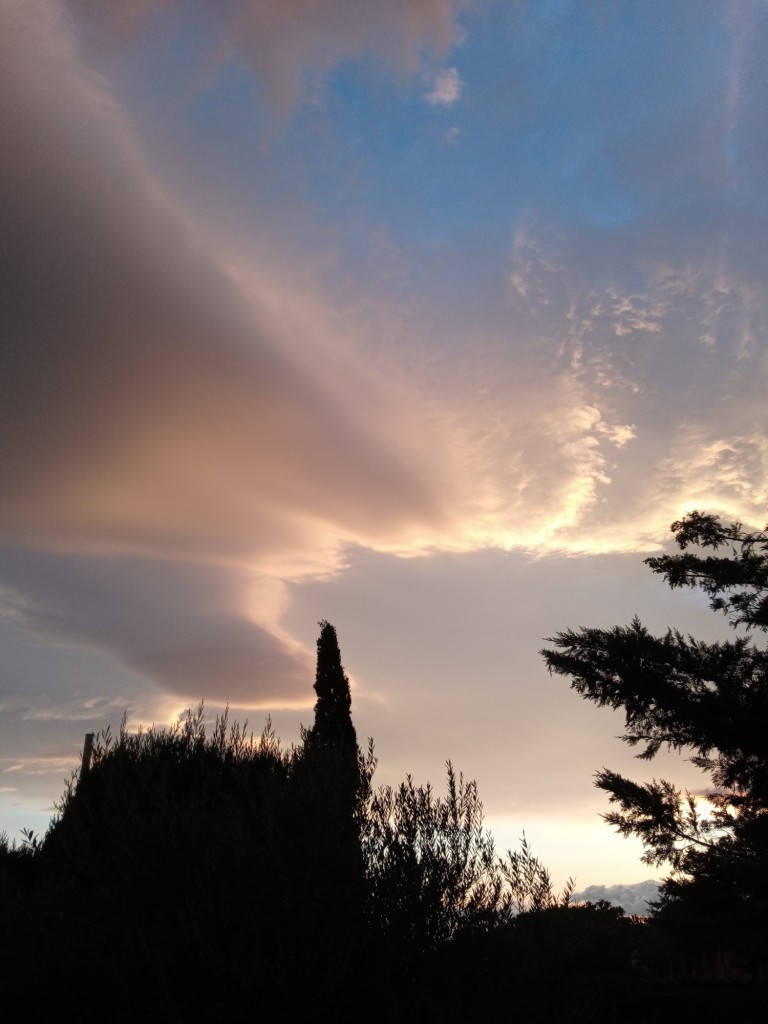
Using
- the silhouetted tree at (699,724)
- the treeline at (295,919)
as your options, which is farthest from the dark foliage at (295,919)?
the silhouetted tree at (699,724)

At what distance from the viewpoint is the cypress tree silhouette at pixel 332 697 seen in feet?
83.6

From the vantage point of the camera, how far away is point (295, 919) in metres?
8.79

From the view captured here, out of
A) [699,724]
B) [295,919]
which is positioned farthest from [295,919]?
[699,724]

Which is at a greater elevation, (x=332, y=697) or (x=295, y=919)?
(x=332, y=697)

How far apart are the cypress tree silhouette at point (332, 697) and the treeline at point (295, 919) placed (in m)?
14.0

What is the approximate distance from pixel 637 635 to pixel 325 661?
1066cm

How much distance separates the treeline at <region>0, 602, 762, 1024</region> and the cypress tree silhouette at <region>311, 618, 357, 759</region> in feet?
45.8

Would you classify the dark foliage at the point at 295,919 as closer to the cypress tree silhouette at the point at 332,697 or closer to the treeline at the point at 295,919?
the treeline at the point at 295,919

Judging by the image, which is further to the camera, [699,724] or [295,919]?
[699,724]

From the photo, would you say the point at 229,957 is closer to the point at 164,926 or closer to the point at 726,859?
the point at 164,926

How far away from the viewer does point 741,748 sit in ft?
64.0

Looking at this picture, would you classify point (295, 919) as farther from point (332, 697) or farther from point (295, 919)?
point (332, 697)

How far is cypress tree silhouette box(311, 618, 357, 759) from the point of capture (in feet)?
83.6

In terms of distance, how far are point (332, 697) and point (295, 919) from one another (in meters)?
17.6
